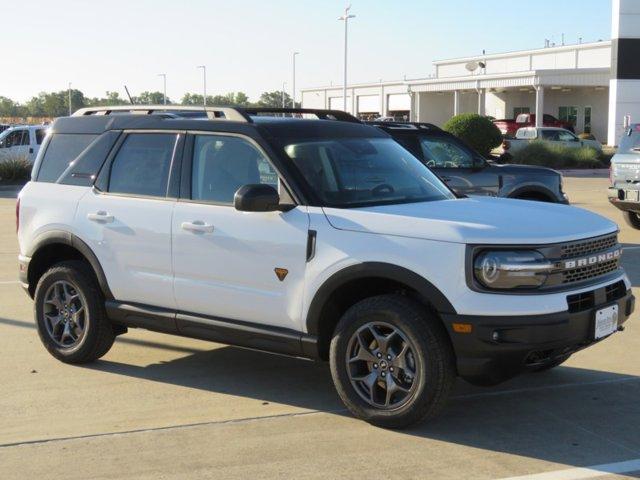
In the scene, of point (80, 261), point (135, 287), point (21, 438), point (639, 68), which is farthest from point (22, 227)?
point (639, 68)

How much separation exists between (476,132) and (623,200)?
2183cm

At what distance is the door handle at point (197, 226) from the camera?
20.4 ft

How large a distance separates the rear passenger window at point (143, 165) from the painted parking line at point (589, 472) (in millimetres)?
3214

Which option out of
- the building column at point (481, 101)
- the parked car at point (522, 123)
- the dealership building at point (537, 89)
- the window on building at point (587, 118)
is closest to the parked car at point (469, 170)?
the dealership building at point (537, 89)

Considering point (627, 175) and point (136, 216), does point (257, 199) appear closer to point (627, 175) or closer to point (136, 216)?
point (136, 216)

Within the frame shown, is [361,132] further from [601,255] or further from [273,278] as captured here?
[601,255]

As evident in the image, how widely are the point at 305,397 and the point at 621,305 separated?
215 cm

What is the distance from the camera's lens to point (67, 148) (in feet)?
24.0

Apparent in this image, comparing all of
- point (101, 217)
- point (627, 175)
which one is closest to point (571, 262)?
point (101, 217)

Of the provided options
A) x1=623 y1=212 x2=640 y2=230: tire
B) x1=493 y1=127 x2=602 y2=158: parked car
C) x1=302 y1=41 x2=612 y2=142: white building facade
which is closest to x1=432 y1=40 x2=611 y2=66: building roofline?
x1=302 y1=41 x2=612 y2=142: white building facade

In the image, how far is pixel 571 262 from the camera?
546cm

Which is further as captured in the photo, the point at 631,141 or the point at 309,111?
the point at 631,141

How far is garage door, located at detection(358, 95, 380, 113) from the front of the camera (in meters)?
77.2

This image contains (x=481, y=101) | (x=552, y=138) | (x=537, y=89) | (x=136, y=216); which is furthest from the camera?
(x=481, y=101)
